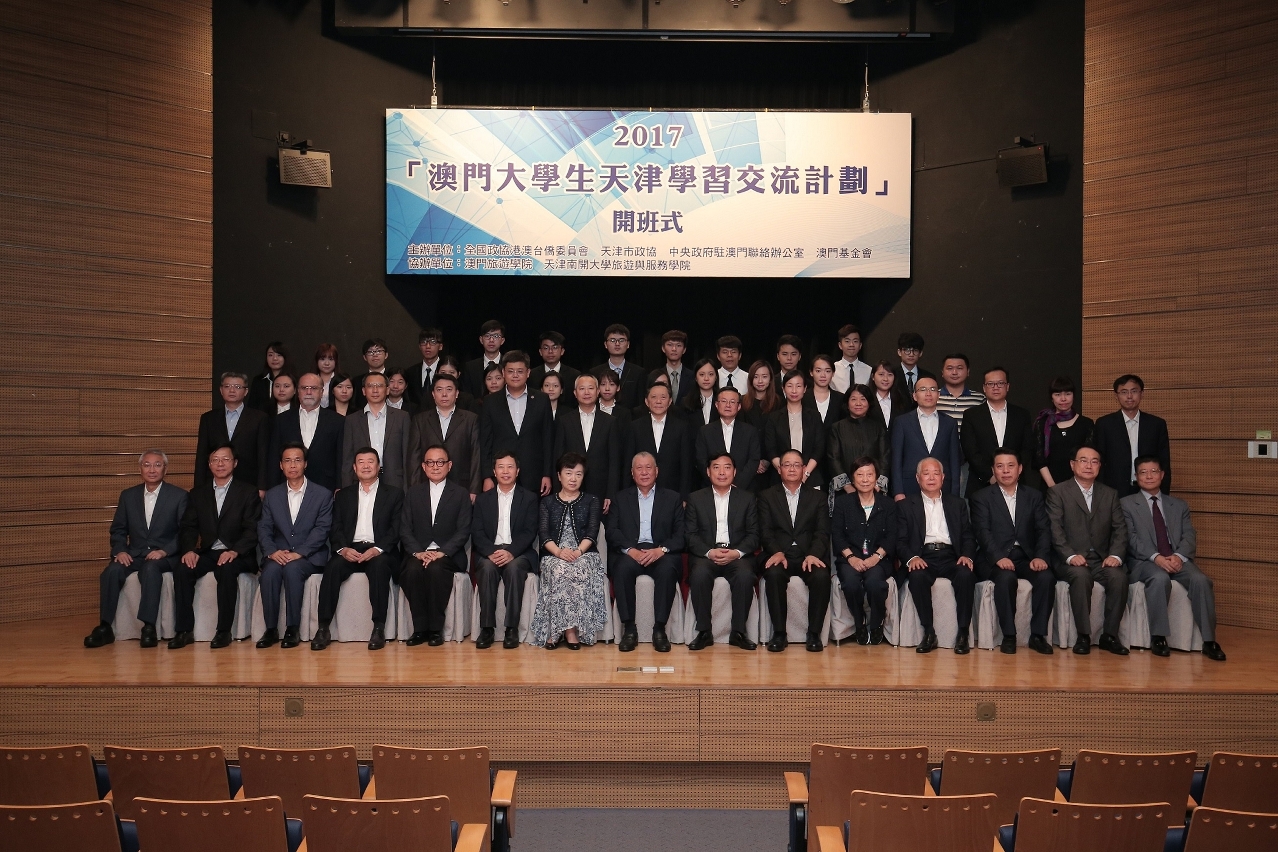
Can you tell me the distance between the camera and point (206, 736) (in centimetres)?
429

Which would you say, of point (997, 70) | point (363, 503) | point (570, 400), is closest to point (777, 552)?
point (570, 400)

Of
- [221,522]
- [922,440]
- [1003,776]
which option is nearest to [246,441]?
[221,522]

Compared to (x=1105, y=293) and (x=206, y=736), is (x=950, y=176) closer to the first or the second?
(x=1105, y=293)

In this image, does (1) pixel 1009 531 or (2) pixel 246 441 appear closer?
(1) pixel 1009 531

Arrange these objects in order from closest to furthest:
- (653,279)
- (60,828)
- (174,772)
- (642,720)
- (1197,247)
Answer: (60,828), (174,772), (642,720), (1197,247), (653,279)

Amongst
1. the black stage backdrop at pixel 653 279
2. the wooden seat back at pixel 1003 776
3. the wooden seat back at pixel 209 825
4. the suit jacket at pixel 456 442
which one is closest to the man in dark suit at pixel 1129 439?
the black stage backdrop at pixel 653 279

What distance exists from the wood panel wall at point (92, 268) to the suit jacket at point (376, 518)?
1629 mm

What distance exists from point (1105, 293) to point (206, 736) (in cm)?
550

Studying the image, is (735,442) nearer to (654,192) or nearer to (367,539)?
(367,539)

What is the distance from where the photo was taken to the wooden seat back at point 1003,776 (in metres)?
3.01

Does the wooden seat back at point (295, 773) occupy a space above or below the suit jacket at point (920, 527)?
below

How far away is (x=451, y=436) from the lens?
5691mm

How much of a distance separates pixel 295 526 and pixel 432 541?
0.70 meters

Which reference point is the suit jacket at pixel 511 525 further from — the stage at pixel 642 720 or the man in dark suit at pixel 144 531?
the man in dark suit at pixel 144 531
